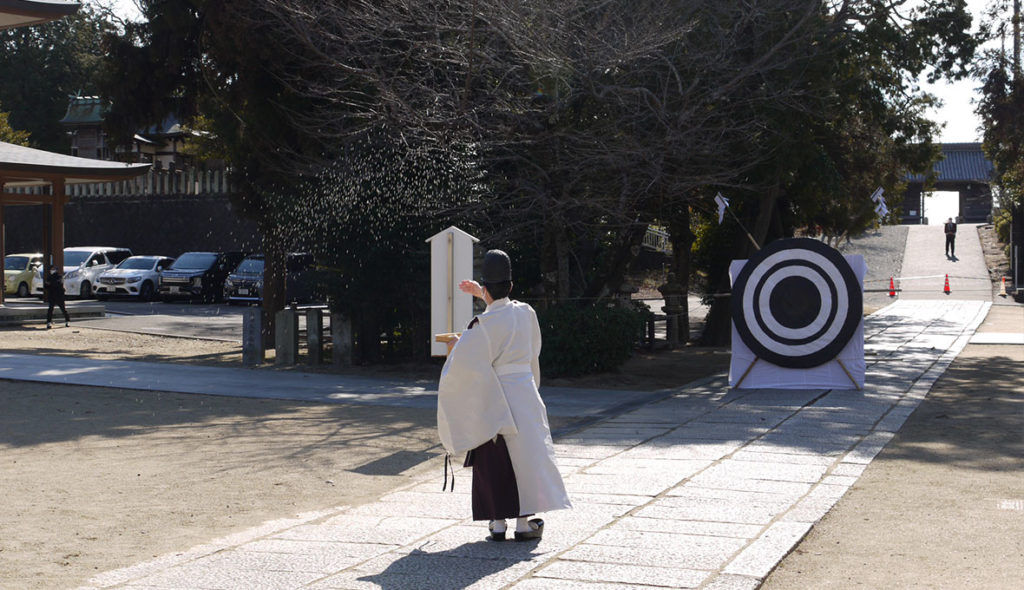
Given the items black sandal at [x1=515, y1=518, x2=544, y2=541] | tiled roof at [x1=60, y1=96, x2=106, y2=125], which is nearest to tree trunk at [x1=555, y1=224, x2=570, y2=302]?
black sandal at [x1=515, y1=518, x2=544, y2=541]

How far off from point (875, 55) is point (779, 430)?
932cm

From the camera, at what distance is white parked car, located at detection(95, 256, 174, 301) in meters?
30.0

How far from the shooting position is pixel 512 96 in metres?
13.7

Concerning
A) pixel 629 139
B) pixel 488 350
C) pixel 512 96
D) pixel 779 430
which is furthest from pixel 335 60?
pixel 488 350

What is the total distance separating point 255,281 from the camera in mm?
27906

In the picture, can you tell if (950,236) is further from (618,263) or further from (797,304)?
(797,304)

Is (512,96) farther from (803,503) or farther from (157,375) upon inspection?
(803,503)

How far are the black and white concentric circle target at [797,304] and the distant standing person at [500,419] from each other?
22.9ft

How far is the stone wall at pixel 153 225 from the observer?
116 ft

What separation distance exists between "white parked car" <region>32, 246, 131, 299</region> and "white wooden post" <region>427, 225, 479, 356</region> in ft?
83.5

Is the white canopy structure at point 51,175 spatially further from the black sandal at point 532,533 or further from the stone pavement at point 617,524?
the black sandal at point 532,533

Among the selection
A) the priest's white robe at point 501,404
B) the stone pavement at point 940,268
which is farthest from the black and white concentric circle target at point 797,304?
the stone pavement at point 940,268

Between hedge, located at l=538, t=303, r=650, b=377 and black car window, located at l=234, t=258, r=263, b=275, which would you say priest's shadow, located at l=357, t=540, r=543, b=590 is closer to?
hedge, located at l=538, t=303, r=650, b=377

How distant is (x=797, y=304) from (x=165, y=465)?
292 inches
